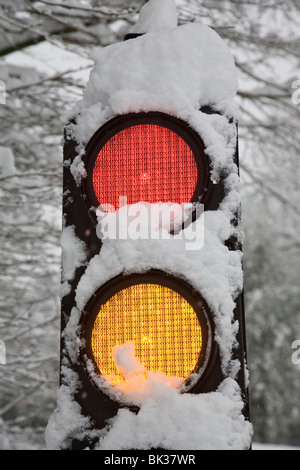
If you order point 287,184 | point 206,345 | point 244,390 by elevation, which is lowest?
point 244,390

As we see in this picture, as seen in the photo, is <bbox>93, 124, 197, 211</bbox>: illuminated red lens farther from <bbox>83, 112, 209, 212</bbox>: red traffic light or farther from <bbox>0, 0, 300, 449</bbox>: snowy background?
<bbox>0, 0, 300, 449</bbox>: snowy background

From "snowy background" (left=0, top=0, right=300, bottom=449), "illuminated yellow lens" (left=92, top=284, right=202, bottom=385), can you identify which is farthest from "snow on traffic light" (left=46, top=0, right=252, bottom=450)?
"snowy background" (left=0, top=0, right=300, bottom=449)

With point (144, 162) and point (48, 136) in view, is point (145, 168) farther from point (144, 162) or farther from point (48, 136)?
point (48, 136)

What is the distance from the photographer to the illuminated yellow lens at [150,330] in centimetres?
135

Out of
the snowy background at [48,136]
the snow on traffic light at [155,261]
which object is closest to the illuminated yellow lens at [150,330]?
the snow on traffic light at [155,261]

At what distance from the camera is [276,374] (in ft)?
93.9

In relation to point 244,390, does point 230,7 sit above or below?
above

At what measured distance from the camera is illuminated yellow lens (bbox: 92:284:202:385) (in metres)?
1.35

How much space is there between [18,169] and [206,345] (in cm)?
596

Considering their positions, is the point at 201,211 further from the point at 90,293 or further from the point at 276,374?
the point at 276,374

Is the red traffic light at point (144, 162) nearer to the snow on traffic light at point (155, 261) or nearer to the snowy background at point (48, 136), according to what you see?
the snow on traffic light at point (155, 261)

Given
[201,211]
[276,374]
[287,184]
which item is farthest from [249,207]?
[201,211]

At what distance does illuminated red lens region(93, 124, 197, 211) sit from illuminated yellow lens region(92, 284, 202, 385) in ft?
0.80

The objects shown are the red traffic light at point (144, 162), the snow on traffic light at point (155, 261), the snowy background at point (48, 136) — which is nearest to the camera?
the snow on traffic light at point (155, 261)
